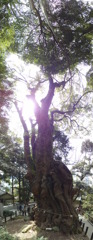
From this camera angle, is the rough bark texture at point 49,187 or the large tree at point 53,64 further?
the rough bark texture at point 49,187

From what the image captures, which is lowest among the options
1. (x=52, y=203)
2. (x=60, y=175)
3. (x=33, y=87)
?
(x=52, y=203)

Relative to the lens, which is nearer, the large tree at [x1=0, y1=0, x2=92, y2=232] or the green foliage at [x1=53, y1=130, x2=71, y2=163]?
the large tree at [x1=0, y1=0, x2=92, y2=232]

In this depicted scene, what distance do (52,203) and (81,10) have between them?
7258mm

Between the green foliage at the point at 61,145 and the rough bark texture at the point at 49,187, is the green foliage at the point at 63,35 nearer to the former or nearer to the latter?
the rough bark texture at the point at 49,187

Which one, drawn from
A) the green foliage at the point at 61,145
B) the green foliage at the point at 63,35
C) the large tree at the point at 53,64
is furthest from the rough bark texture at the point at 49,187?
the green foliage at the point at 61,145

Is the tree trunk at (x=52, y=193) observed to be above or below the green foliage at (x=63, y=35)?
below

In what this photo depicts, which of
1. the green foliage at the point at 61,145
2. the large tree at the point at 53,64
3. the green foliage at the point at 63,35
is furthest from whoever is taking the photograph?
the green foliage at the point at 61,145

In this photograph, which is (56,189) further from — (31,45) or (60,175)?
(31,45)

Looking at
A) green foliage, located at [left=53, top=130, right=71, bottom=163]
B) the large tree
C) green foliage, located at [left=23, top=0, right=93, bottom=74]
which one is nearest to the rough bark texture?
the large tree

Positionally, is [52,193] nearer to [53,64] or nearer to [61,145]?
[53,64]

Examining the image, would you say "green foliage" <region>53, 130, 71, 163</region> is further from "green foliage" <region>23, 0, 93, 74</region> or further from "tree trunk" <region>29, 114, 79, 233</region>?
"green foliage" <region>23, 0, 93, 74</region>

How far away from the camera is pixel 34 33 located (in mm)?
5957

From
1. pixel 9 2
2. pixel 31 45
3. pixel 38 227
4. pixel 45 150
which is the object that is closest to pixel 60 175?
pixel 45 150

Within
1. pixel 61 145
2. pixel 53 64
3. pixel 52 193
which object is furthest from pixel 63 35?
pixel 61 145
